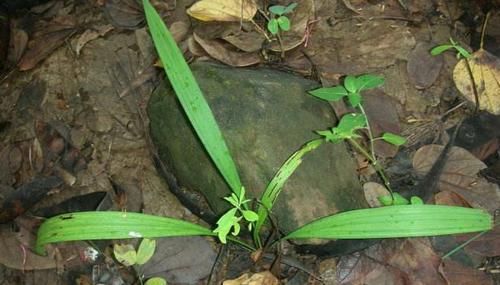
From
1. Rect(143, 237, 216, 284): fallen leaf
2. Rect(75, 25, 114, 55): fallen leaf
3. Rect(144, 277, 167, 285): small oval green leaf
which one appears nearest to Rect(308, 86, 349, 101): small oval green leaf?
Rect(143, 237, 216, 284): fallen leaf

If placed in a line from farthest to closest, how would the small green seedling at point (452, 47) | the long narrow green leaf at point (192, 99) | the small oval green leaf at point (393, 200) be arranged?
the small green seedling at point (452, 47)
the small oval green leaf at point (393, 200)
the long narrow green leaf at point (192, 99)

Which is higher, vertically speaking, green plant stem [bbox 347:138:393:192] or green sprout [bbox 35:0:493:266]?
green sprout [bbox 35:0:493:266]

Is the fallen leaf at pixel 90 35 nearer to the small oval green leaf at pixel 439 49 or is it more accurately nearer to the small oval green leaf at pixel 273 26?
the small oval green leaf at pixel 273 26

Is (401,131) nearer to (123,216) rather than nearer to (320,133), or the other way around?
(320,133)

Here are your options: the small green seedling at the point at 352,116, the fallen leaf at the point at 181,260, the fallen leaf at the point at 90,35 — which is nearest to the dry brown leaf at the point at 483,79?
the small green seedling at the point at 352,116

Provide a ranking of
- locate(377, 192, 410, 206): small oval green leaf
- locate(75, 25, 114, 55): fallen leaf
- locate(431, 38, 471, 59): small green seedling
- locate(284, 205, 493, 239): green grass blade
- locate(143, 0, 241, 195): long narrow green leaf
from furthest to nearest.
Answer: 1. locate(75, 25, 114, 55): fallen leaf
2. locate(431, 38, 471, 59): small green seedling
3. locate(377, 192, 410, 206): small oval green leaf
4. locate(143, 0, 241, 195): long narrow green leaf
5. locate(284, 205, 493, 239): green grass blade

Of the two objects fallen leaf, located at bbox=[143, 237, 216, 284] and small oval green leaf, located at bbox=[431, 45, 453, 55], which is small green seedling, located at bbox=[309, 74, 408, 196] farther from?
fallen leaf, located at bbox=[143, 237, 216, 284]

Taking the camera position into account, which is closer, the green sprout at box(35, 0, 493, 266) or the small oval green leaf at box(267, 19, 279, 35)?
the green sprout at box(35, 0, 493, 266)
